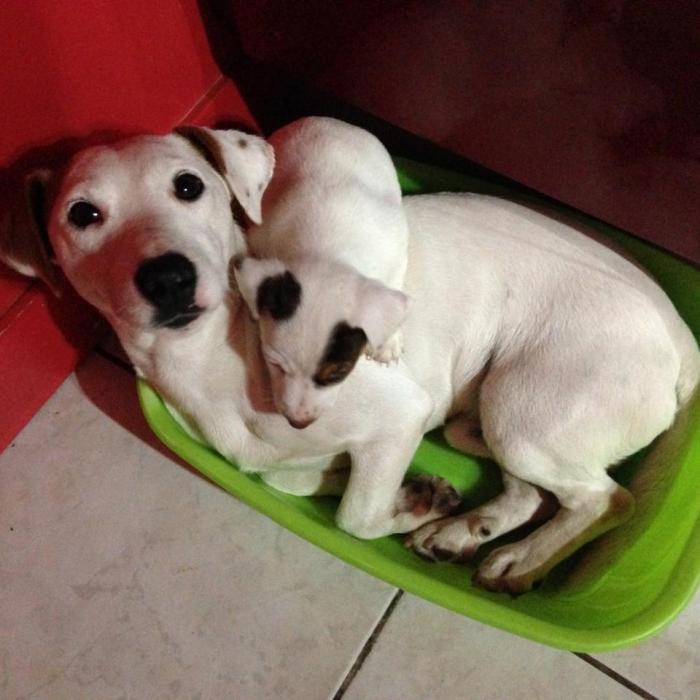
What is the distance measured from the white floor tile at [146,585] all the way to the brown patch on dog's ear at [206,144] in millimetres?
752

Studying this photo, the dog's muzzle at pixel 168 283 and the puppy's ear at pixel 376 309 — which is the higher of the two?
the dog's muzzle at pixel 168 283

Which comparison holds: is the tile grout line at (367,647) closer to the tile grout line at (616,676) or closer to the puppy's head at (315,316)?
the tile grout line at (616,676)

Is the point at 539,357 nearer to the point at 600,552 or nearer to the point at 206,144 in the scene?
the point at 600,552

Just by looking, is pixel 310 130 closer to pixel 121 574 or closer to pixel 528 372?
pixel 528 372

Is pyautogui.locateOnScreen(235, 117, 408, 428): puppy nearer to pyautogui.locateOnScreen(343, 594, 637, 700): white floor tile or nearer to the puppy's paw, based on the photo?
the puppy's paw

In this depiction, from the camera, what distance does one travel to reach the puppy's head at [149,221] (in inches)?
48.1

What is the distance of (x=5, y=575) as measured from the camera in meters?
1.79

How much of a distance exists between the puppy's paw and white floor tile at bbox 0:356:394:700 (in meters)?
0.55

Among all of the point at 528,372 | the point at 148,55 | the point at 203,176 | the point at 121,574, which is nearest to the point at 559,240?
the point at 528,372

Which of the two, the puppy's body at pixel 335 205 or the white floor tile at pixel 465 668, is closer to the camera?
the puppy's body at pixel 335 205

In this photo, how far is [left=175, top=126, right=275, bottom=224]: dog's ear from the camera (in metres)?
1.37

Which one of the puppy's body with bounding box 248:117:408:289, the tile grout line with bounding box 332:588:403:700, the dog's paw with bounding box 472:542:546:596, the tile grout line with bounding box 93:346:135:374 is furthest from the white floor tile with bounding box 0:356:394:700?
the puppy's body with bounding box 248:117:408:289

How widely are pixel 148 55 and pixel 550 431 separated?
112 centimetres

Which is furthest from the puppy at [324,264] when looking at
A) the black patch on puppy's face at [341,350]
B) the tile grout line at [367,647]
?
the tile grout line at [367,647]
